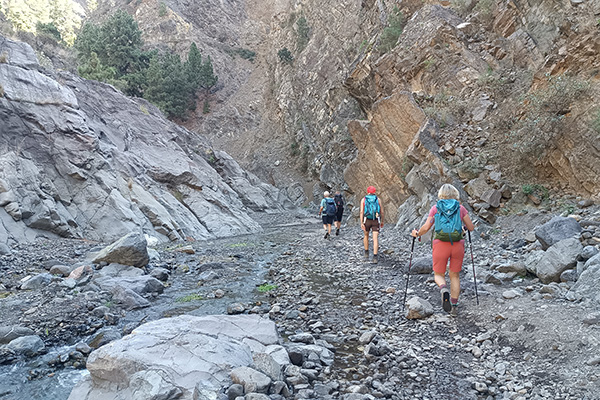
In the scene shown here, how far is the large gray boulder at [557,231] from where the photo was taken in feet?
22.1

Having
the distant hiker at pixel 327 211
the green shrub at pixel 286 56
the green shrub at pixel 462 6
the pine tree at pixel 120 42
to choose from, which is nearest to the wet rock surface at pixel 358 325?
the distant hiker at pixel 327 211

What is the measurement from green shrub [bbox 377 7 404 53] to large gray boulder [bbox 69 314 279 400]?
24333mm

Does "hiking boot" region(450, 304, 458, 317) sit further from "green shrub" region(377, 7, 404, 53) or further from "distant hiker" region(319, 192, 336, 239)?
"green shrub" region(377, 7, 404, 53)

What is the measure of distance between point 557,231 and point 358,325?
14.6 feet

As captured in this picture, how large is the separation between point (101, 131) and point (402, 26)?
2226 cm

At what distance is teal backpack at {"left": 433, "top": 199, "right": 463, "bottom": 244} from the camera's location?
6.03 m

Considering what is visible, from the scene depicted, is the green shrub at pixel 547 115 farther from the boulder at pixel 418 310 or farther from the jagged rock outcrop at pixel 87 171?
the jagged rock outcrop at pixel 87 171

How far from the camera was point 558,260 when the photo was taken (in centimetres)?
594

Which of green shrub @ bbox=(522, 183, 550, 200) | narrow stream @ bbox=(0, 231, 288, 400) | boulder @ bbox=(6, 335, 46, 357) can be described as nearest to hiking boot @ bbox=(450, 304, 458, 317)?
narrow stream @ bbox=(0, 231, 288, 400)

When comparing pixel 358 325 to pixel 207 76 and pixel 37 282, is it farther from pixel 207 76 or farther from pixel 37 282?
pixel 207 76

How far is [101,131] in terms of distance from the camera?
23.4 metres

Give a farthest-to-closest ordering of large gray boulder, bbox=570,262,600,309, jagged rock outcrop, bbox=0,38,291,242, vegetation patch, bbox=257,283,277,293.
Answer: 1. jagged rock outcrop, bbox=0,38,291,242
2. vegetation patch, bbox=257,283,277,293
3. large gray boulder, bbox=570,262,600,309

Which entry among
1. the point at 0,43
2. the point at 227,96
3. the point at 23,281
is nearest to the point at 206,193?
the point at 0,43

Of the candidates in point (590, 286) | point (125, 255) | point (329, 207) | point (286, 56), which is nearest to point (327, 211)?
point (329, 207)
